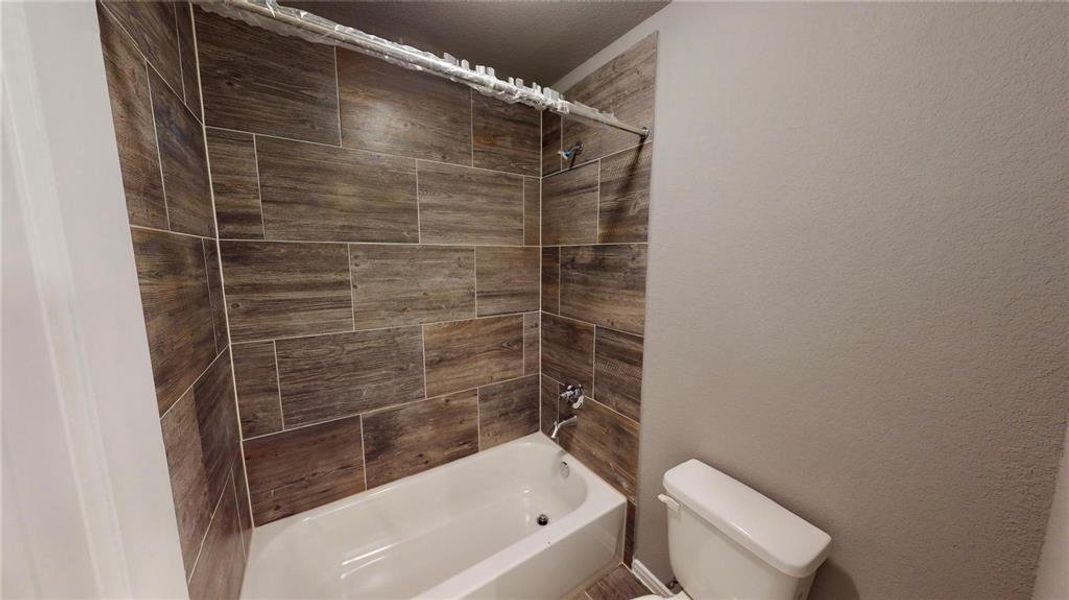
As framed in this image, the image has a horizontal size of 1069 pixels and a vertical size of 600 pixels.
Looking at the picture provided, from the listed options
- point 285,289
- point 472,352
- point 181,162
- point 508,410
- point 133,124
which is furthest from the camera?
point 508,410

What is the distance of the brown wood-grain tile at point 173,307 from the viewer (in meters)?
0.65

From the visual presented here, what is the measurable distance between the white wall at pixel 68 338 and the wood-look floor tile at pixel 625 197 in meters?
1.34

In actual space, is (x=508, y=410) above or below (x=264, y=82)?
below

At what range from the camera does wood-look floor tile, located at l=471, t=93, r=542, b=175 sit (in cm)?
158

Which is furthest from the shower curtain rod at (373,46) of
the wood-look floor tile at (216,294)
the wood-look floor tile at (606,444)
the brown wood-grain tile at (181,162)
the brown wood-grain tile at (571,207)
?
the wood-look floor tile at (606,444)

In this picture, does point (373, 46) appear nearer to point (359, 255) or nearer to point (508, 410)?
point (359, 255)

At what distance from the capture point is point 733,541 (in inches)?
37.3

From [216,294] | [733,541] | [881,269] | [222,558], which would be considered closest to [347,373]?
[216,294]

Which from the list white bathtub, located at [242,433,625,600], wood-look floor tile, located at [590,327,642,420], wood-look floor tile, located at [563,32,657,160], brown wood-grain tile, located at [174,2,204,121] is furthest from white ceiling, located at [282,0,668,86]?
white bathtub, located at [242,433,625,600]

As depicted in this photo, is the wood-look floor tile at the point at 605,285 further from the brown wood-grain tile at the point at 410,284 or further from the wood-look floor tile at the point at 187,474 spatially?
the wood-look floor tile at the point at 187,474

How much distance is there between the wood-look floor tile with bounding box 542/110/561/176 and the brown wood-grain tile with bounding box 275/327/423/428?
1039 millimetres

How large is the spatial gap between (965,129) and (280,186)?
1.87 metres

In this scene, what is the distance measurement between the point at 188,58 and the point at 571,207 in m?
1.39

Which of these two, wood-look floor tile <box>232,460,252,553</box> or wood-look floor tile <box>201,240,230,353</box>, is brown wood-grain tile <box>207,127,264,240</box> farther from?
wood-look floor tile <box>232,460,252,553</box>
